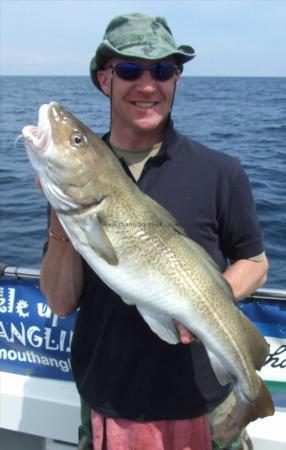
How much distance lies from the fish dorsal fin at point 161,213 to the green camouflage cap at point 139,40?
701 millimetres

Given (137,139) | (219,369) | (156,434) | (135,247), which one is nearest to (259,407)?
(219,369)

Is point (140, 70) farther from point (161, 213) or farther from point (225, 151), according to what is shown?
point (225, 151)

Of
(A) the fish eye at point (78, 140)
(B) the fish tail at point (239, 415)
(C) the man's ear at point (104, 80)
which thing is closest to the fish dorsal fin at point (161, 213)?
(A) the fish eye at point (78, 140)

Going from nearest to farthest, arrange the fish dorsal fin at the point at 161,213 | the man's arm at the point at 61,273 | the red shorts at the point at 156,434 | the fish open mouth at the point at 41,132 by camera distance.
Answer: the fish open mouth at the point at 41,132 < the fish dorsal fin at the point at 161,213 < the man's arm at the point at 61,273 < the red shorts at the point at 156,434

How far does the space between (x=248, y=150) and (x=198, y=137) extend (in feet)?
9.18

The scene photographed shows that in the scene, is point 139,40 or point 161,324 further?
point 139,40

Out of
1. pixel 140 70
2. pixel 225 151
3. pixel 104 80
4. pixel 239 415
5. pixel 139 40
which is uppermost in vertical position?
pixel 139 40

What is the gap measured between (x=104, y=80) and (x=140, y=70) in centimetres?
32

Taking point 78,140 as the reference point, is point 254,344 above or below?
below

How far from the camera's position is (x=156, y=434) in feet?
8.84

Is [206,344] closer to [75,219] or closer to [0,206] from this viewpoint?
[75,219]

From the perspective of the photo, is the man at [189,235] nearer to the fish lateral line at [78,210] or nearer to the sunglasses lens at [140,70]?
the sunglasses lens at [140,70]

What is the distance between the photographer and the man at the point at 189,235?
8.76 ft

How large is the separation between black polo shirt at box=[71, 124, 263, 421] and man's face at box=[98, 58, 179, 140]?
15 cm
